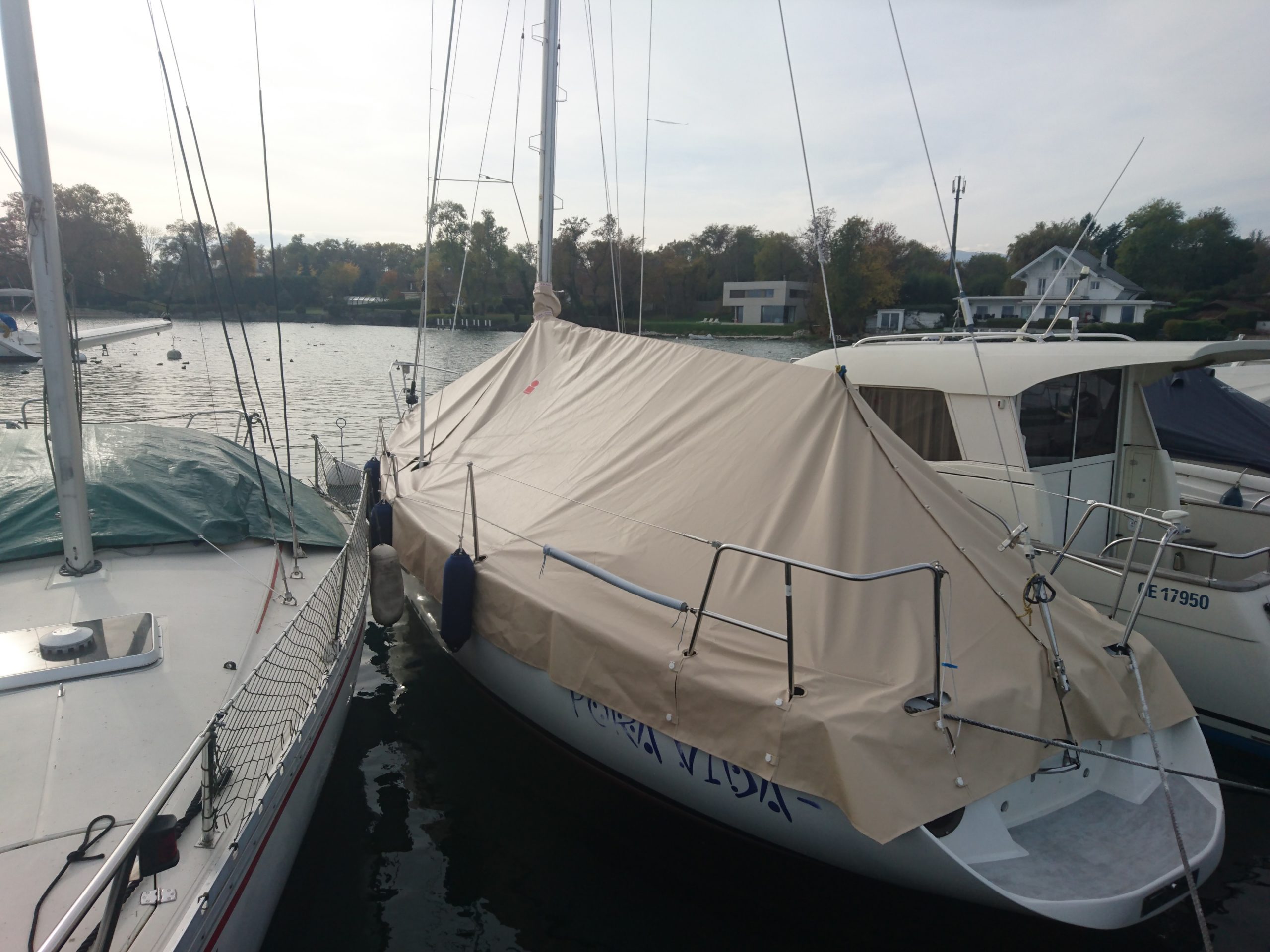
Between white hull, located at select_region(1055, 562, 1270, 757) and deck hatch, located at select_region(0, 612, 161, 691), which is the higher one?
deck hatch, located at select_region(0, 612, 161, 691)

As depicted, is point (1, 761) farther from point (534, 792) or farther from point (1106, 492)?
point (1106, 492)

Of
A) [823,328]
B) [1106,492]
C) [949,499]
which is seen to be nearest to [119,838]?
[949,499]

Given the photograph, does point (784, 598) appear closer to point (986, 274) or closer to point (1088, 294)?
point (1088, 294)

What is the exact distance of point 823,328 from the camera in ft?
172

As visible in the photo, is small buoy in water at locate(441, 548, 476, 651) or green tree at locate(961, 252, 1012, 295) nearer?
small buoy in water at locate(441, 548, 476, 651)

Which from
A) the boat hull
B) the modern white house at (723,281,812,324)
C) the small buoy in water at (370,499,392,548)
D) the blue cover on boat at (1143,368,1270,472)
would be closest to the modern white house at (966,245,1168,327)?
the modern white house at (723,281,812,324)

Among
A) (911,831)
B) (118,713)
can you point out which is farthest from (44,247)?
(911,831)

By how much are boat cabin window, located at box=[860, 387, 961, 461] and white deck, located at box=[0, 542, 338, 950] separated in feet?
18.3

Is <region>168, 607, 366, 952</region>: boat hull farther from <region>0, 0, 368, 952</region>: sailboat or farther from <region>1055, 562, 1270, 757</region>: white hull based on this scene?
<region>1055, 562, 1270, 757</region>: white hull

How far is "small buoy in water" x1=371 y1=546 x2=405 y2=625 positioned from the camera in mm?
5699

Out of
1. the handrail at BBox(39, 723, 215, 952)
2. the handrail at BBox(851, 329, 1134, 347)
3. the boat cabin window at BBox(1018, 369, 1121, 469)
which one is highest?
the handrail at BBox(851, 329, 1134, 347)

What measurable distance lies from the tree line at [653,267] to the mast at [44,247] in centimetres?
103

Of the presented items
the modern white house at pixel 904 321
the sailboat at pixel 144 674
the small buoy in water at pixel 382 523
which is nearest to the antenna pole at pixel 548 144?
the small buoy in water at pixel 382 523

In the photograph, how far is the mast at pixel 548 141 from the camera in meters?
9.04
